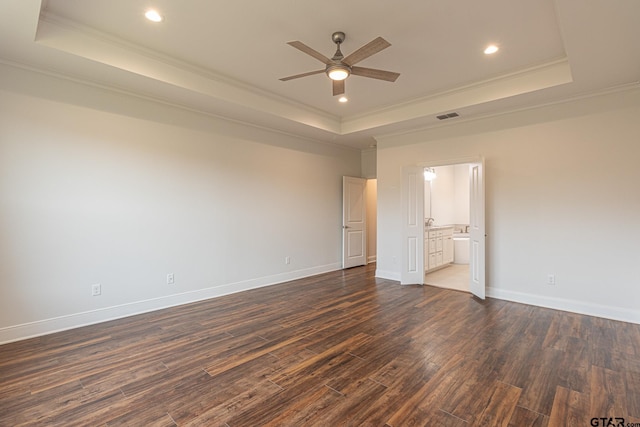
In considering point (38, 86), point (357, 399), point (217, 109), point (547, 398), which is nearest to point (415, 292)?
point (547, 398)

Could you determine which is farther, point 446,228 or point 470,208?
point 446,228

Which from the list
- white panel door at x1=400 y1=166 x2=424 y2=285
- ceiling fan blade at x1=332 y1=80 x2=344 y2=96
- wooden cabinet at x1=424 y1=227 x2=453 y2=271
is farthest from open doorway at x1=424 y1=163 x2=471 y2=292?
ceiling fan blade at x1=332 y1=80 x2=344 y2=96

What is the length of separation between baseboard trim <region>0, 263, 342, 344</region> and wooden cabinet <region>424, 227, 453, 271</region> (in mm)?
3242

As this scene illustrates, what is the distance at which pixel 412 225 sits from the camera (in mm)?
5785

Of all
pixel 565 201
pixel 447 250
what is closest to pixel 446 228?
pixel 447 250

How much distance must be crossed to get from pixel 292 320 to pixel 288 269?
220 centimetres

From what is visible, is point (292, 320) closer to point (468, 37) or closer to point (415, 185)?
point (415, 185)

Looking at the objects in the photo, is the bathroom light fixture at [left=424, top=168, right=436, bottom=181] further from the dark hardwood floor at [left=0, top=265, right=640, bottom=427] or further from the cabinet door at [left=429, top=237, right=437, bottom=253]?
the dark hardwood floor at [left=0, top=265, right=640, bottom=427]

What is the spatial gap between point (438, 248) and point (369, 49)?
5579 mm

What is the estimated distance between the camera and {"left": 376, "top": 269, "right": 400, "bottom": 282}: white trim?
6090 mm

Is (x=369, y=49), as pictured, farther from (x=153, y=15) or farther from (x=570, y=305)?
(x=570, y=305)

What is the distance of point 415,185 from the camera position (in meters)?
5.72

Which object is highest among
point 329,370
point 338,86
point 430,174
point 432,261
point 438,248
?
point 338,86

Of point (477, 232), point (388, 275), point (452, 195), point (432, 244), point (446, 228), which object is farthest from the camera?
point (452, 195)
